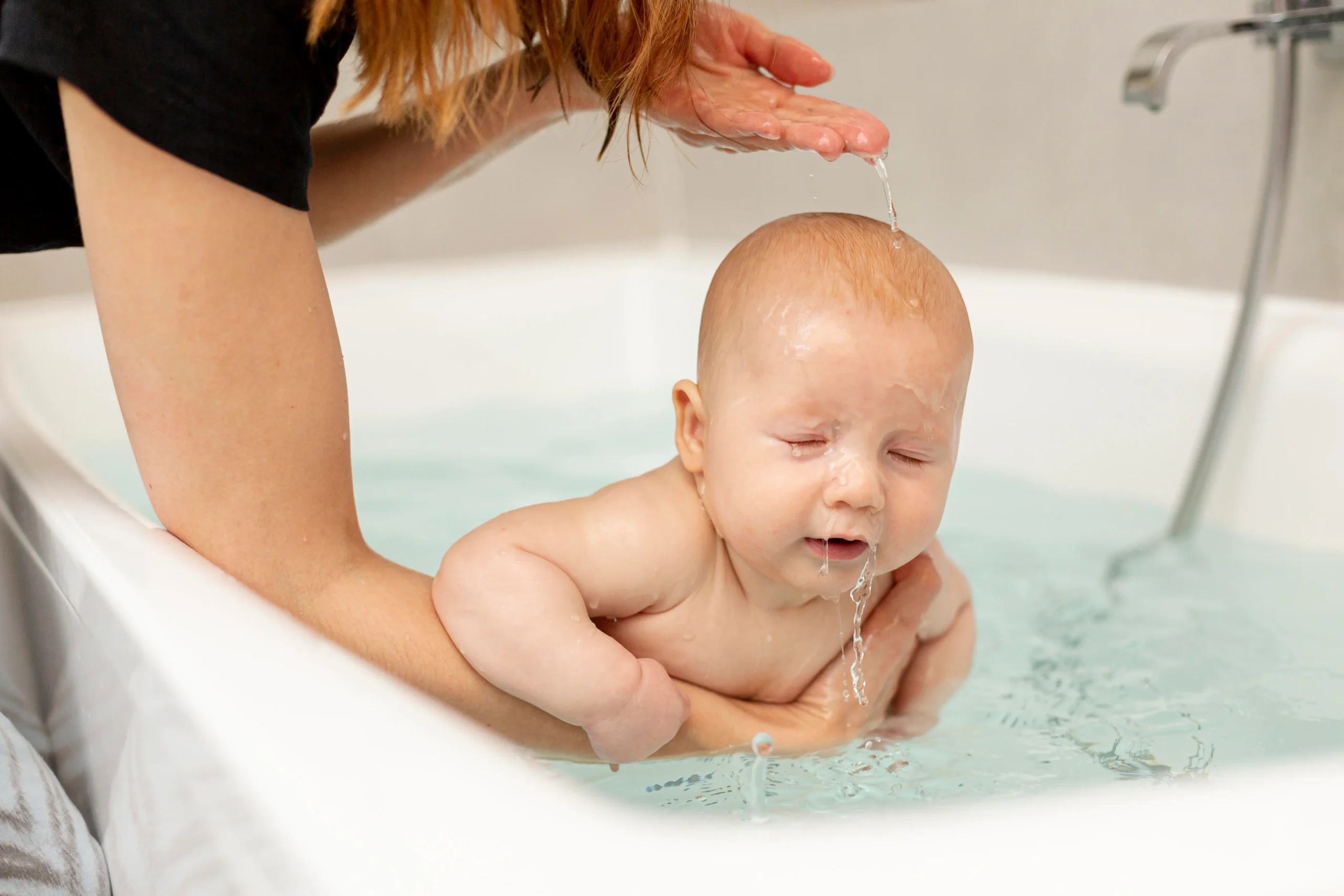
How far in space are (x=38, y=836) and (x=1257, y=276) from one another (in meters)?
1.26

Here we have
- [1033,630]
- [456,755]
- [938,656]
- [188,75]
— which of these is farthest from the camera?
[1033,630]

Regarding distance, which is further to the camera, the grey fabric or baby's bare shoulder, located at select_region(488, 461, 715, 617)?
baby's bare shoulder, located at select_region(488, 461, 715, 617)

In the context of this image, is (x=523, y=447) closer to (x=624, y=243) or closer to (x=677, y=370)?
(x=677, y=370)

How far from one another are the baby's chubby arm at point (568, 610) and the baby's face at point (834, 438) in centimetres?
9

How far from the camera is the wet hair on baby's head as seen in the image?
812 millimetres

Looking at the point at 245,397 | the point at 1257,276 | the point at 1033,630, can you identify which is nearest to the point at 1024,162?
the point at 1257,276

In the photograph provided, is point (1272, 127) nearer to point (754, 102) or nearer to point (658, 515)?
point (754, 102)

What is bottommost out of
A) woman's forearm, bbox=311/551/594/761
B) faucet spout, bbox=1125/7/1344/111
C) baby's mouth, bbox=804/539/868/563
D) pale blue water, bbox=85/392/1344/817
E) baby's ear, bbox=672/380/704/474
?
pale blue water, bbox=85/392/1344/817

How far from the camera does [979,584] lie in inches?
54.7

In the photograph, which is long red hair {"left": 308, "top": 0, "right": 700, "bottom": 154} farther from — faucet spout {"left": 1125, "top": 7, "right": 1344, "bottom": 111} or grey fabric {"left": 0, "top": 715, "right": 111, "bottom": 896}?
faucet spout {"left": 1125, "top": 7, "right": 1344, "bottom": 111}

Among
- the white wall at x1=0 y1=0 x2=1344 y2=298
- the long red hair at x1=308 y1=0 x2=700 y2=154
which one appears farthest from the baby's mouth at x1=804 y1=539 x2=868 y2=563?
the white wall at x1=0 y1=0 x2=1344 y2=298

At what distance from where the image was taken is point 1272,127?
4.56 feet

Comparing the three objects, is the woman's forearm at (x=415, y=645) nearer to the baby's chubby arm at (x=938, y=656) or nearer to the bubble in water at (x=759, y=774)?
the bubble in water at (x=759, y=774)

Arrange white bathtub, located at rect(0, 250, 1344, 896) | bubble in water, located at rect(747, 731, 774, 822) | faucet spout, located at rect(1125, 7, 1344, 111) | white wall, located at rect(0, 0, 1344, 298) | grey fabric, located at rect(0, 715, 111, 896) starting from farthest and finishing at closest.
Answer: white wall, located at rect(0, 0, 1344, 298) < faucet spout, located at rect(1125, 7, 1344, 111) < bubble in water, located at rect(747, 731, 774, 822) < grey fabric, located at rect(0, 715, 111, 896) < white bathtub, located at rect(0, 250, 1344, 896)
